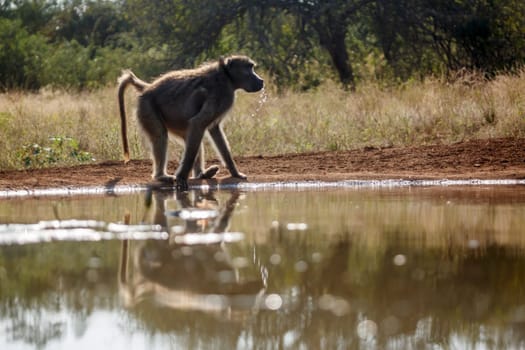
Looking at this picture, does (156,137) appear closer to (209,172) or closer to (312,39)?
(209,172)

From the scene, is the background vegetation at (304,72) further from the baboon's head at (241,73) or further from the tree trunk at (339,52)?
the baboon's head at (241,73)

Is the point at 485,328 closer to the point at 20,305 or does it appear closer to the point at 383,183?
the point at 20,305

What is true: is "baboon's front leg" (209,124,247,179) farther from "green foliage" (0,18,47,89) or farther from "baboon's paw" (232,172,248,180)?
"green foliage" (0,18,47,89)

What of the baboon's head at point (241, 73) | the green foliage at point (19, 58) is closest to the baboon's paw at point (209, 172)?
the baboon's head at point (241, 73)

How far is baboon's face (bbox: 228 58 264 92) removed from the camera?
393 inches

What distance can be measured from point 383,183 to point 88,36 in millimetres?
29082

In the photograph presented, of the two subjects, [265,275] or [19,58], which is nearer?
[265,275]

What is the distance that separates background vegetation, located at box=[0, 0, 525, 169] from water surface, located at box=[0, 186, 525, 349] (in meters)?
5.01

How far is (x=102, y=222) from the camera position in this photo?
285 inches

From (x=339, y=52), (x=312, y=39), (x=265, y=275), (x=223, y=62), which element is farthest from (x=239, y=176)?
(x=312, y=39)

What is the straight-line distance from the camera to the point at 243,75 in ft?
32.9

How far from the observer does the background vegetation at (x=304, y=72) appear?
1321 cm

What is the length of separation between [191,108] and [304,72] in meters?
13.8

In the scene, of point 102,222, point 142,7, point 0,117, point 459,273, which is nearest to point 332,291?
point 459,273
